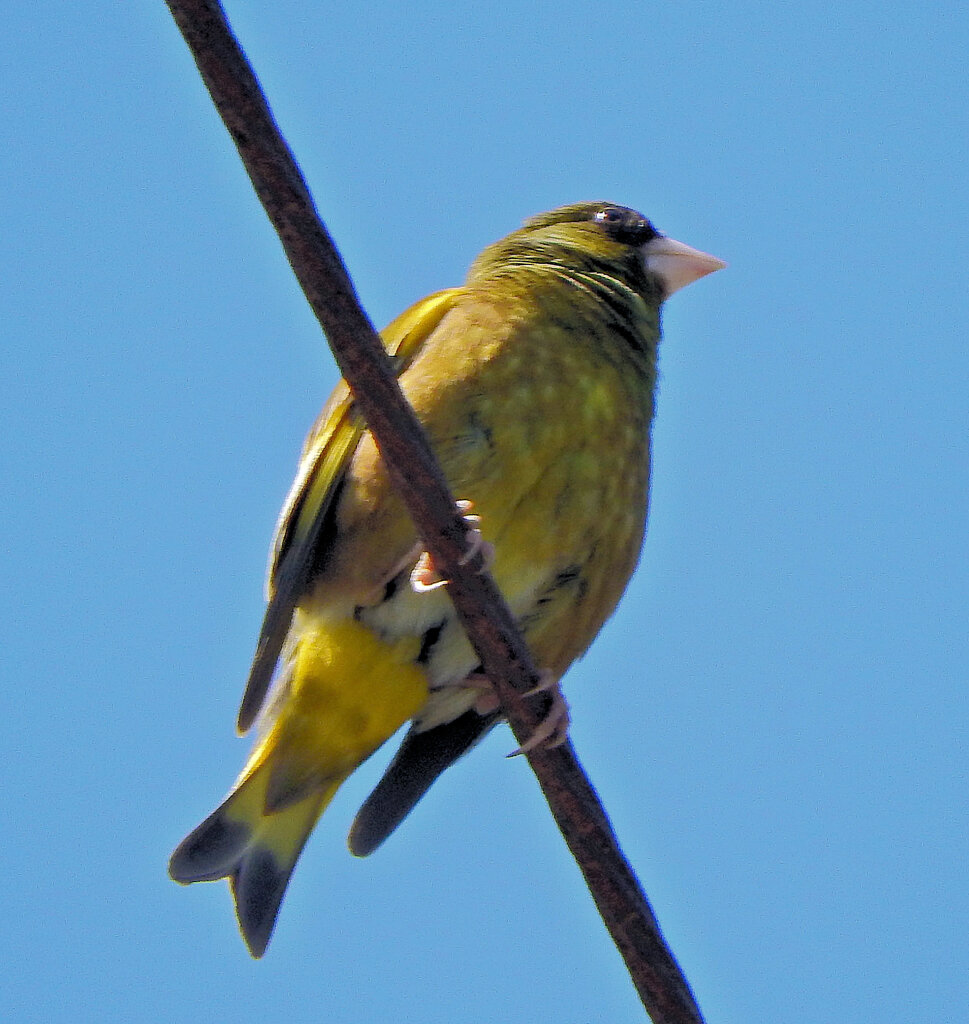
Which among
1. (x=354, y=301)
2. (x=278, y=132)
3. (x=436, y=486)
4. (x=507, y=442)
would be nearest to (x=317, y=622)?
(x=507, y=442)

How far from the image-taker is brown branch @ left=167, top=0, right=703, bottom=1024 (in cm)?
209

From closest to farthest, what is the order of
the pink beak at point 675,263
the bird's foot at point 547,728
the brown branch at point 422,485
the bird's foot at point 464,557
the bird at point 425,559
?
the brown branch at point 422,485
the bird's foot at point 464,557
the bird's foot at point 547,728
the bird at point 425,559
the pink beak at point 675,263

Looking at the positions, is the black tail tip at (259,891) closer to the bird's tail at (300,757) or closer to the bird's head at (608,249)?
the bird's tail at (300,757)

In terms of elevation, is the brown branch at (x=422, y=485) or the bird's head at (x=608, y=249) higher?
the bird's head at (x=608, y=249)

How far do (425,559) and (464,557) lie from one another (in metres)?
0.71

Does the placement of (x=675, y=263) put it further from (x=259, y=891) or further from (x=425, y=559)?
(x=259, y=891)

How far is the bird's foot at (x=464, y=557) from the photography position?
250 centimetres

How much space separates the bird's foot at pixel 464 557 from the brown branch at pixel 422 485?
0.02 metres

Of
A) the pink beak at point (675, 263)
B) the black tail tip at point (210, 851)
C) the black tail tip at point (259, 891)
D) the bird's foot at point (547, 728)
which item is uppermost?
the pink beak at point (675, 263)

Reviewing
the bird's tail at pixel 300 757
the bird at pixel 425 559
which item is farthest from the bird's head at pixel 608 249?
the bird's tail at pixel 300 757

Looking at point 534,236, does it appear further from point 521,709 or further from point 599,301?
point 521,709

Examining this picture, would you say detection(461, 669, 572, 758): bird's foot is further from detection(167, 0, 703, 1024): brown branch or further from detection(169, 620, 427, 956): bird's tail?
detection(169, 620, 427, 956): bird's tail

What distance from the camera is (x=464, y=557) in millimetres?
2479

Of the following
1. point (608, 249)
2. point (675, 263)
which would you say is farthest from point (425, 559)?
point (675, 263)
